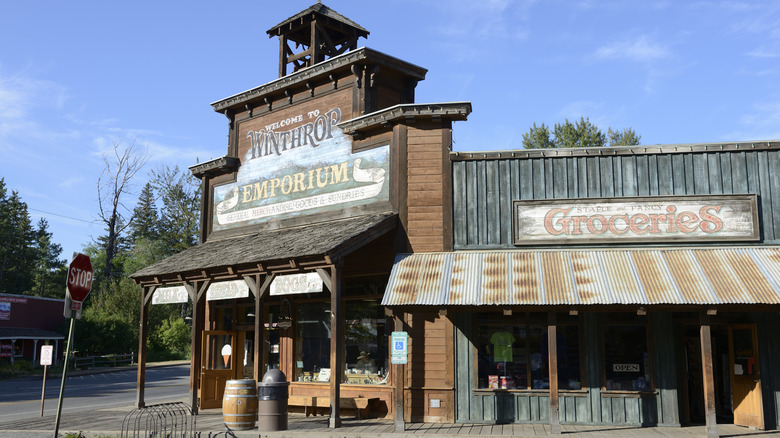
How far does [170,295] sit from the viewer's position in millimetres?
19359

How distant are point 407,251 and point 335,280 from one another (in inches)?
90.1

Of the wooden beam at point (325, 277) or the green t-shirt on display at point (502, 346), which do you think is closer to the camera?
the wooden beam at point (325, 277)

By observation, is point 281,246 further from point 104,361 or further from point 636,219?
point 104,361

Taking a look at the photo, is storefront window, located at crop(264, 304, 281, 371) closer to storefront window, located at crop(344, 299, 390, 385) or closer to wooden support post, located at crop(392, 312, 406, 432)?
storefront window, located at crop(344, 299, 390, 385)

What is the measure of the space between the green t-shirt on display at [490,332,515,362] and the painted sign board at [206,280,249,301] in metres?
6.27

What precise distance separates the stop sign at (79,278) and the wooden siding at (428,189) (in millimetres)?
8455

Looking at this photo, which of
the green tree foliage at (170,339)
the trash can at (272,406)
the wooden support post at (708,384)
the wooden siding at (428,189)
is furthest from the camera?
the green tree foliage at (170,339)

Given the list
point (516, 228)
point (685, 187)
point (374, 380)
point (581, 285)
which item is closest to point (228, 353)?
point (374, 380)

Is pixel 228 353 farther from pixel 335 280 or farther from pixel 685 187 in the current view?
pixel 685 187

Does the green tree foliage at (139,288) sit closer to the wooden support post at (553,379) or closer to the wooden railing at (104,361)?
the wooden railing at (104,361)

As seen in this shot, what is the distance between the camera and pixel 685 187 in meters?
14.8

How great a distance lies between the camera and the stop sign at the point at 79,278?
27.9 ft

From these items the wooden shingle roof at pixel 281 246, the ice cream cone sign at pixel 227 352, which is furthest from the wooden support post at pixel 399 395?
the ice cream cone sign at pixel 227 352

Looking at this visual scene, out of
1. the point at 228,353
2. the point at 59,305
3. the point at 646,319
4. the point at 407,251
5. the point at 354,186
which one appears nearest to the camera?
the point at 646,319
